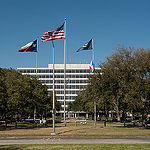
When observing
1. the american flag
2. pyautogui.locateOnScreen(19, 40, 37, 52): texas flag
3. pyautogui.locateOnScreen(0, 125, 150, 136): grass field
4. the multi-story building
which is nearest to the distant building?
the multi-story building

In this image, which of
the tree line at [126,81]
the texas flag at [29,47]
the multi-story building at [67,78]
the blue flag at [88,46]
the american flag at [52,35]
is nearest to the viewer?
the american flag at [52,35]

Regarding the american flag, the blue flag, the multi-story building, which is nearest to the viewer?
the american flag

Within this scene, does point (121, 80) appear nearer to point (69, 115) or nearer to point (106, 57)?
point (106, 57)

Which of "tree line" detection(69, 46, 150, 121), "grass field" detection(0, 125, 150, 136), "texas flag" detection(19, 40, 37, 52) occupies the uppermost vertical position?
"texas flag" detection(19, 40, 37, 52)

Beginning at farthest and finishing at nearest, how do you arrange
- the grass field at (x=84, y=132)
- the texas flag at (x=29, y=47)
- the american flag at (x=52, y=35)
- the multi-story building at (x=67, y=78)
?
the multi-story building at (x=67, y=78)
the texas flag at (x=29, y=47)
the american flag at (x=52, y=35)
the grass field at (x=84, y=132)

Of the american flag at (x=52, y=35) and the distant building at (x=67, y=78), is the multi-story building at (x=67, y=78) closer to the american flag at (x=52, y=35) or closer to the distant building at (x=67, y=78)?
the distant building at (x=67, y=78)

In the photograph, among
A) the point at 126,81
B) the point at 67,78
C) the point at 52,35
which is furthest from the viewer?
the point at 67,78

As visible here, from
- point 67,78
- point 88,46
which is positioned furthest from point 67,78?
point 88,46

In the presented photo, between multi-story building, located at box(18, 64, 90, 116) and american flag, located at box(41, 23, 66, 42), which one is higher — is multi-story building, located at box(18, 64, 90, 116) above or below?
above

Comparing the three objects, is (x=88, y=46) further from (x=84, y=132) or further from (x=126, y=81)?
(x=84, y=132)

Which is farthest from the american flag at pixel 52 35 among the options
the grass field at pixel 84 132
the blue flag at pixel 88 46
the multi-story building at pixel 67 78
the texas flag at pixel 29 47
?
the multi-story building at pixel 67 78

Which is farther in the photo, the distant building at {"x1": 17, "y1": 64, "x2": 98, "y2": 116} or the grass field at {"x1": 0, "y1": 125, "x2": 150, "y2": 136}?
the distant building at {"x1": 17, "y1": 64, "x2": 98, "y2": 116}

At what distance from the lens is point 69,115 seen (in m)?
127

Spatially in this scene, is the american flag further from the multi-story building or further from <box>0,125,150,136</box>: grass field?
the multi-story building
